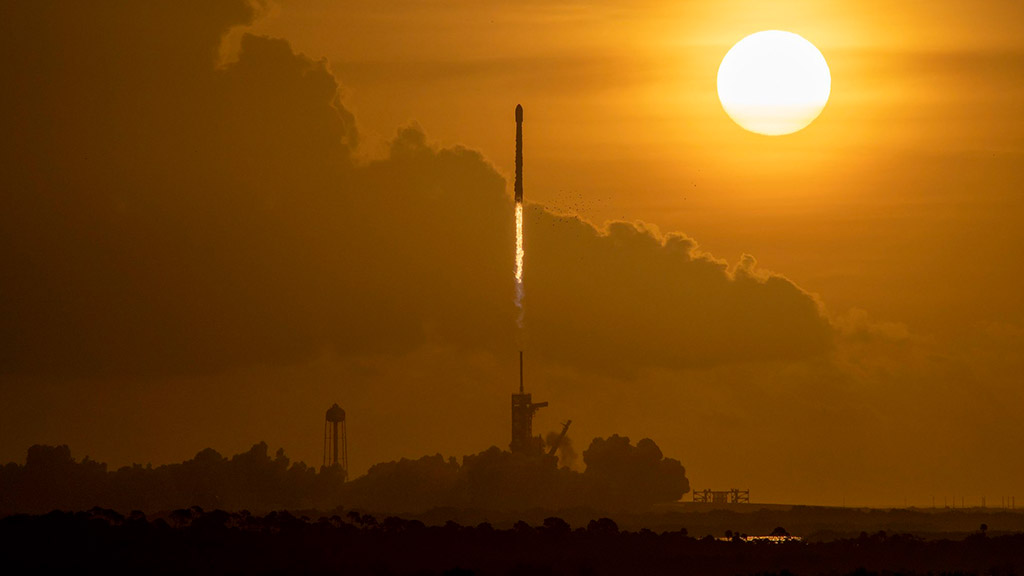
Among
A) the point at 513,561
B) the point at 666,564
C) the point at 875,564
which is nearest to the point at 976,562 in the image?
the point at 875,564

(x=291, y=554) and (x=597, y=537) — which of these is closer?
(x=291, y=554)

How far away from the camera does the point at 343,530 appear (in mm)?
167125

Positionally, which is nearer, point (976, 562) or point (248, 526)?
point (976, 562)

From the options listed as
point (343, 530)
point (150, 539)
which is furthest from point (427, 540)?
point (150, 539)

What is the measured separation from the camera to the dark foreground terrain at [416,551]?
137750mm

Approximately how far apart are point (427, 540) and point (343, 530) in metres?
11.5

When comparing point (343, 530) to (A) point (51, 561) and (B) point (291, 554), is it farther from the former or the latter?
(A) point (51, 561)

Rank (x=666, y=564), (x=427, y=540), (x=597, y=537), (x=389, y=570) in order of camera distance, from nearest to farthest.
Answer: (x=389, y=570) → (x=666, y=564) → (x=427, y=540) → (x=597, y=537)

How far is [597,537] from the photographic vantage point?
16925cm

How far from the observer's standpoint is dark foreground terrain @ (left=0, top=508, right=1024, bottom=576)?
138 meters

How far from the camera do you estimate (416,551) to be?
489 ft

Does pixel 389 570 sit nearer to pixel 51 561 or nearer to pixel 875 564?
pixel 51 561

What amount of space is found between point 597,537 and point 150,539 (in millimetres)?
39449

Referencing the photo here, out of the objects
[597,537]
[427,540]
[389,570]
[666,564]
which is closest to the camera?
[389,570]
